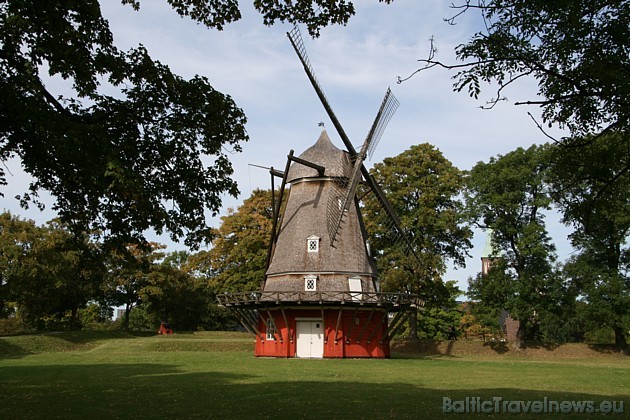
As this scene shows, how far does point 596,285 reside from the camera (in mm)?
39094

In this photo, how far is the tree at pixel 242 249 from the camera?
47.4 meters

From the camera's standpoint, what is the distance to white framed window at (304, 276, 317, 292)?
→ 31.3 meters

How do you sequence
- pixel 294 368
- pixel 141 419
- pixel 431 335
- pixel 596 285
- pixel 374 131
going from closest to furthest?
pixel 141 419 → pixel 294 368 → pixel 374 131 → pixel 596 285 → pixel 431 335

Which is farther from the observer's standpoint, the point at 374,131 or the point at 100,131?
the point at 374,131

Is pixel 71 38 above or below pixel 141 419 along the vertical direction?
above

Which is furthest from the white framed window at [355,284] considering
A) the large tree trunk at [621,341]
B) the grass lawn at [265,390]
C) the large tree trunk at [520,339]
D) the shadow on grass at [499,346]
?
the large tree trunk at [621,341]

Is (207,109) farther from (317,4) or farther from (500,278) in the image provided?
(500,278)

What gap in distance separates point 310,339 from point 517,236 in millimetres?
18574

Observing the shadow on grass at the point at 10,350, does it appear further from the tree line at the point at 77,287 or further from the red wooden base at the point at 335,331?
the red wooden base at the point at 335,331

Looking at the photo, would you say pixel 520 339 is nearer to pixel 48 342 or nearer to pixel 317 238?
pixel 317 238

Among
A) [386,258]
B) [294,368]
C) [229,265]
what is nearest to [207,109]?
[294,368]

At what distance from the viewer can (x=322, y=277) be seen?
1240 inches

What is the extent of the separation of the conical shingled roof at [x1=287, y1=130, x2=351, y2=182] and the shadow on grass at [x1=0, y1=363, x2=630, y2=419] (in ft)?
54.9

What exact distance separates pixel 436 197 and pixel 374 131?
9250mm
